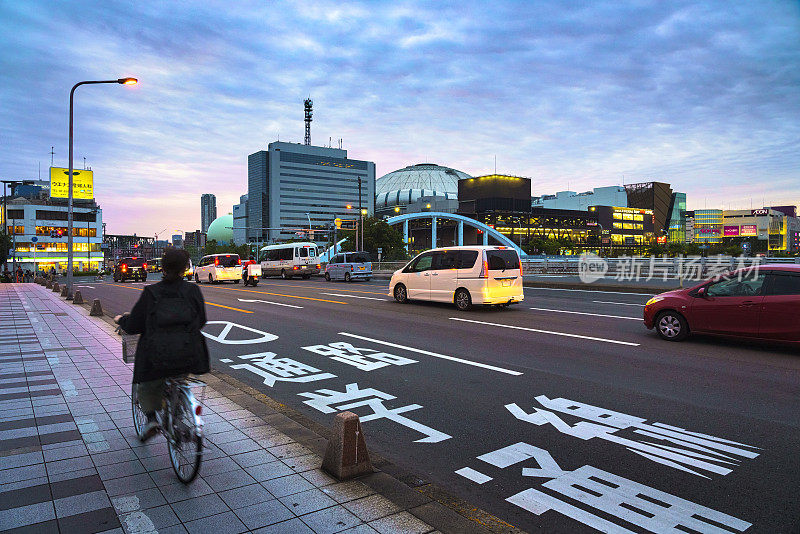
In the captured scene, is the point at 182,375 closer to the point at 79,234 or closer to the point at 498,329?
the point at 498,329

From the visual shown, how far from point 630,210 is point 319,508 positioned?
19521 cm

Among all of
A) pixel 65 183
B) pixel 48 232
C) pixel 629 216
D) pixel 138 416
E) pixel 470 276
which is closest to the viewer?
pixel 138 416

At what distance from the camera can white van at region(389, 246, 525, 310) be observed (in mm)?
14930

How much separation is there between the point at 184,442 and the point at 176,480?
1.16 feet

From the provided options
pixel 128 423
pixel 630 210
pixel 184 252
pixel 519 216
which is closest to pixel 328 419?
pixel 128 423

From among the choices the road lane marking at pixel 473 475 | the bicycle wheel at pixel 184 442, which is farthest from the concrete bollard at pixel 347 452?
the bicycle wheel at pixel 184 442

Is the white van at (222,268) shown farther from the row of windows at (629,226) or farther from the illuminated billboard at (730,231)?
the illuminated billboard at (730,231)

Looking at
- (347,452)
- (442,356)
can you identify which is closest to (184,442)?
(347,452)

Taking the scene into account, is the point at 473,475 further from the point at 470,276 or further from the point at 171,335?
the point at 470,276

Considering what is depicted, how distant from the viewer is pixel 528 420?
546 centimetres

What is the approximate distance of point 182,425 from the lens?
4051 millimetres

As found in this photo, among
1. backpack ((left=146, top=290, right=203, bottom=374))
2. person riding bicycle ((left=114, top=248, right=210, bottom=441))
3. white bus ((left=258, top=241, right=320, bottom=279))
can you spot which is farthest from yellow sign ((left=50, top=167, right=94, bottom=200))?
backpack ((left=146, top=290, right=203, bottom=374))

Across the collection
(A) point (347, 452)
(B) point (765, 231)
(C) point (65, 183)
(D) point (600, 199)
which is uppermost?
(D) point (600, 199)

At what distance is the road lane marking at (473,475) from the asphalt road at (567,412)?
0.02 m
